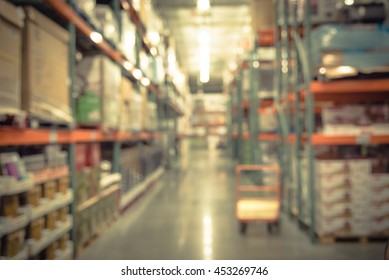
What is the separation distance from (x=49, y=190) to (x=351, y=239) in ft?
8.30

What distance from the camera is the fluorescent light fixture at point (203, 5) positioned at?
824 centimetres

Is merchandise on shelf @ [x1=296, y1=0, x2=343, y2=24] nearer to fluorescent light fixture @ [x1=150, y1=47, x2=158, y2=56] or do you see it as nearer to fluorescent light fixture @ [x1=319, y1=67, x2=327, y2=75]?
fluorescent light fixture @ [x1=319, y1=67, x2=327, y2=75]

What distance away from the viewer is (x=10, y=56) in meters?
2.08

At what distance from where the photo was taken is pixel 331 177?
3.36 metres

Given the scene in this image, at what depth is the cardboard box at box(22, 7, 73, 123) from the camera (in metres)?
2.30

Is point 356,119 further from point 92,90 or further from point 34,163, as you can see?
point 34,163

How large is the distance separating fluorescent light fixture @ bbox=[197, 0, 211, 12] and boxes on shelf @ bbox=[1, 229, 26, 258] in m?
7.00

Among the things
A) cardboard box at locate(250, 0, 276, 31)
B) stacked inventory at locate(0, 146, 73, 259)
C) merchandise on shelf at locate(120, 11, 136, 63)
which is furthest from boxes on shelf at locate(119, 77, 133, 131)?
cardboard box at locate(250, 0, 276, 31)

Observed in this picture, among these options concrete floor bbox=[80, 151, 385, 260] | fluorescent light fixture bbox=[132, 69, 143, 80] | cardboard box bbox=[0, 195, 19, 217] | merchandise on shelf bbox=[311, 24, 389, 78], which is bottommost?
concrete floor bbox=[80, 151, 385, 260]

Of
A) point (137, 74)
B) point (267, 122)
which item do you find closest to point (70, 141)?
point (137, 74)

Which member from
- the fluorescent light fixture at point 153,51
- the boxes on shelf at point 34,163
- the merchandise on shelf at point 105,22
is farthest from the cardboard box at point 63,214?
the fluorescent light fixture at point 153,51

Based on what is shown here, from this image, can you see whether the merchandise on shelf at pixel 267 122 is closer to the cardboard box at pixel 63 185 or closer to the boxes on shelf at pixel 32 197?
the cardboard box at pixel 63 185
